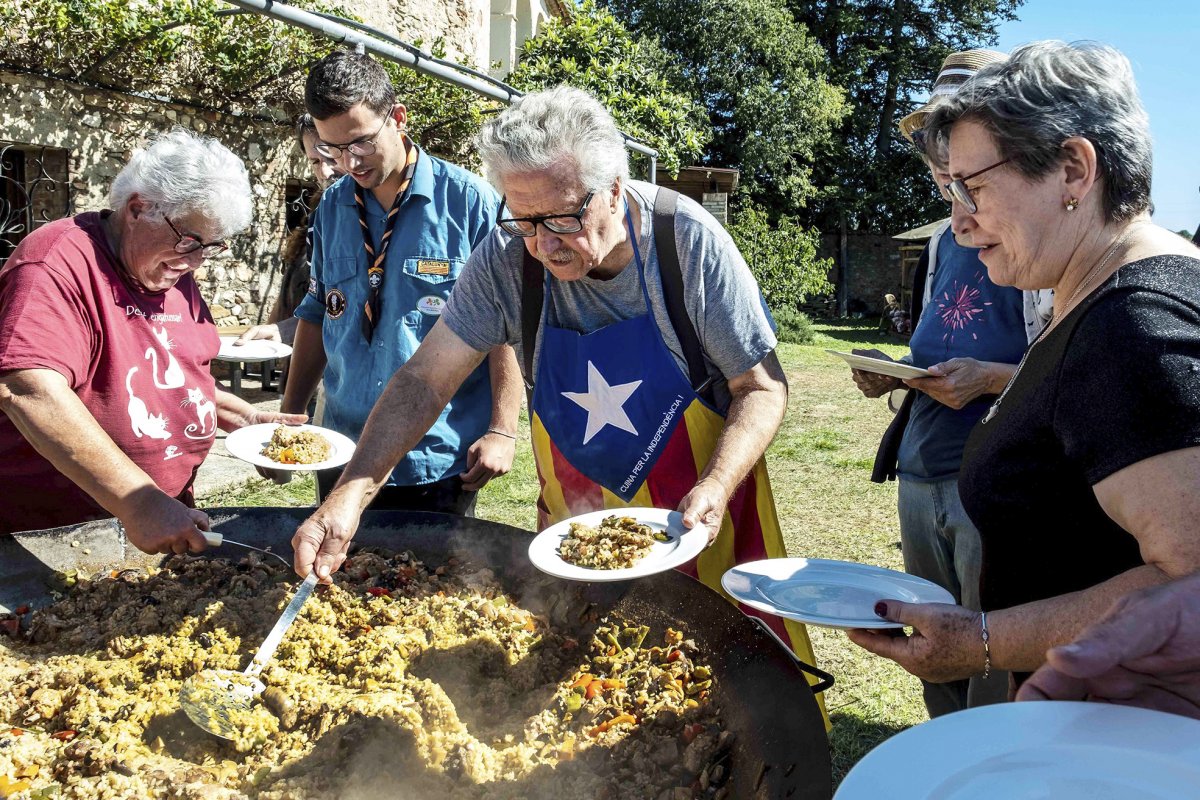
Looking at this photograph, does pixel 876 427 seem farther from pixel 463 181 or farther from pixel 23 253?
pixel 23 253

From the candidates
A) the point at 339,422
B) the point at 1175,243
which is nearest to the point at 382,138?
the point at 339,422

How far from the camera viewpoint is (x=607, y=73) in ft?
40.4

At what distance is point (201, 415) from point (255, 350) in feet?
3.51

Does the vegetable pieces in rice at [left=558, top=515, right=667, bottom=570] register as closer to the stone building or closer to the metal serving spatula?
the metal serving spatula

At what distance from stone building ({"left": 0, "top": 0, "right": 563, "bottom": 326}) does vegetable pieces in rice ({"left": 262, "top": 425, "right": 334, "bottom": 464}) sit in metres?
3.36

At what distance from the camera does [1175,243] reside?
1351 mm

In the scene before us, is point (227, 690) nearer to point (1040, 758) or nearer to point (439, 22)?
point (1040, 758)

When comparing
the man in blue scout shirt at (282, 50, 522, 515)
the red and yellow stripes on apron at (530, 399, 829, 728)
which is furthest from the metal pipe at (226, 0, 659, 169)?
the red and yellow stripes on apron at (530, 399, 829, 728)

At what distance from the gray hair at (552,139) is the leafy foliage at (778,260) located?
16.4 meters

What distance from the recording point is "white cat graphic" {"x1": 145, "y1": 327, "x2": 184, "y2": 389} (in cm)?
254

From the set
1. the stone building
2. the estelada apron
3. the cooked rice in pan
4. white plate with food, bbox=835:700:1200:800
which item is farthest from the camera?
the stone building

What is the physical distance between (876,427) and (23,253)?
814 centimetres

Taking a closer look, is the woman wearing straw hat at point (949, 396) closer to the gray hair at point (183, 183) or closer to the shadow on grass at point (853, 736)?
the shadow on grass at point (853, 736)

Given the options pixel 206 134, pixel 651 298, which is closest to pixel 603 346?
pixel 651 298
